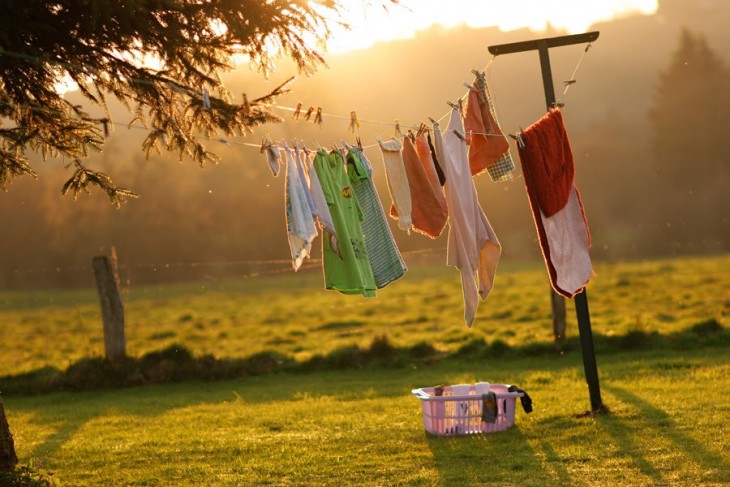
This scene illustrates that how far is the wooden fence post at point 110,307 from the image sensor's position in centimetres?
1280

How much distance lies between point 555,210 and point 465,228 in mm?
823

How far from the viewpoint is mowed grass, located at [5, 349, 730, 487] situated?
22.6 feet

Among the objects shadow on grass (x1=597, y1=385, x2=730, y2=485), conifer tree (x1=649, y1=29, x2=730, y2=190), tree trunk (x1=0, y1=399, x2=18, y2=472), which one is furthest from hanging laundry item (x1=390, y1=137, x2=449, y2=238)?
conifer tree (x1=649, y1=29, x2=730, y2=190)

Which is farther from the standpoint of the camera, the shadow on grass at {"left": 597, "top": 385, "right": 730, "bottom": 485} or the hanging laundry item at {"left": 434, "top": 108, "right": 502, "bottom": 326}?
the hanging laundry item at {"left": 434, "top": 108, "right": 502, "bottom": 326}

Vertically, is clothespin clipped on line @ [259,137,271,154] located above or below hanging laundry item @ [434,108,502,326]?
above

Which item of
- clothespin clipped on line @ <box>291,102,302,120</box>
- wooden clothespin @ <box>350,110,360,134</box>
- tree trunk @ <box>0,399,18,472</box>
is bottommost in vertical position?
tree trunk @ <box>0,399,18,472</box>

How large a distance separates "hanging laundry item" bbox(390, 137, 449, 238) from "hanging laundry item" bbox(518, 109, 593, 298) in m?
0.78

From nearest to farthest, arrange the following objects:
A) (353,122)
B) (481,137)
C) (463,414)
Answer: (353,122) → (481,137) → (463,414)

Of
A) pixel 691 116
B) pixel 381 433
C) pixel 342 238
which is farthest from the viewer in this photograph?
pixel 691 116

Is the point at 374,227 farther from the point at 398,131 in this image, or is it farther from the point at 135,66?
the point at 135,66

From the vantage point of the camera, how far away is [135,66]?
6.97 meters

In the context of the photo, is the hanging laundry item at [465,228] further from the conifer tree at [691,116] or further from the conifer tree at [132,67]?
the conifer tree at [691,116]

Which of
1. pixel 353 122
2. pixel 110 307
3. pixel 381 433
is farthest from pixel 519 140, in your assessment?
pixel 110 307

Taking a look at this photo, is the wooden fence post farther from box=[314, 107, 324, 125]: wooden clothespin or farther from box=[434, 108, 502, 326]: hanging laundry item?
box=[314, 107, 324, 125]: wooden clothespin
